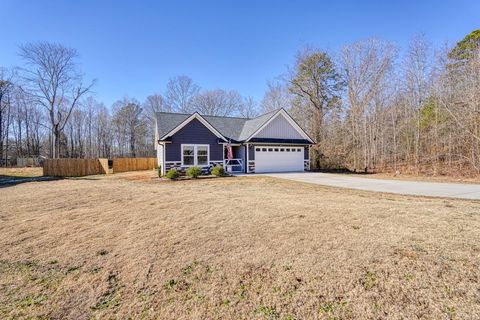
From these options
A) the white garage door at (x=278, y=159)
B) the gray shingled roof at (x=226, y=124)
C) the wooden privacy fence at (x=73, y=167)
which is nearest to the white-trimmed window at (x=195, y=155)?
the gray shingled roof at (x=226, y=124)

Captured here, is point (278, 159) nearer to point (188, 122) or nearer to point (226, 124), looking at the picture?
point (226, 124)

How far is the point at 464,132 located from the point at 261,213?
16678 millimetres

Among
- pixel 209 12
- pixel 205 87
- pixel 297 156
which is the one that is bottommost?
pixel 297 156

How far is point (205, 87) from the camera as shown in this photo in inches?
1491

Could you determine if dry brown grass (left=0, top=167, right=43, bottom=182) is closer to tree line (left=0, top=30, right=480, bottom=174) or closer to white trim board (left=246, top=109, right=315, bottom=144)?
tree line (left=0, top=30, right=480, bottom=174)

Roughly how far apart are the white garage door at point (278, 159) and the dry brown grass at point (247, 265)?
42.3 ft

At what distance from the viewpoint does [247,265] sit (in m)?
3.28

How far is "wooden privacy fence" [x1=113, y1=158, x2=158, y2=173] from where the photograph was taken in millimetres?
23438

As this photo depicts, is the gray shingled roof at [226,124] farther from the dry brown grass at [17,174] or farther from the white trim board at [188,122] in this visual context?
the dry brown grass at [17,174]

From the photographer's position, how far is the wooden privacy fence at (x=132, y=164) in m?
23.4

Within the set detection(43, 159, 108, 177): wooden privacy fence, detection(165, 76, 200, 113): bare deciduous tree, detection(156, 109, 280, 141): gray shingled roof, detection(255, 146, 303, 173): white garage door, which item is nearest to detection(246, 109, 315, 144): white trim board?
detection(156, 109, 280, 141): gray shingled roof

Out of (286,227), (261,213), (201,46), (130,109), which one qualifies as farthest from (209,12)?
(130,109)

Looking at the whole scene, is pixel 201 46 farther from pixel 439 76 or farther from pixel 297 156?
pixel 439 76

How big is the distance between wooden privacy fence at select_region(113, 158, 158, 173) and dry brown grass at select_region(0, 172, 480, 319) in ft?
61.9
